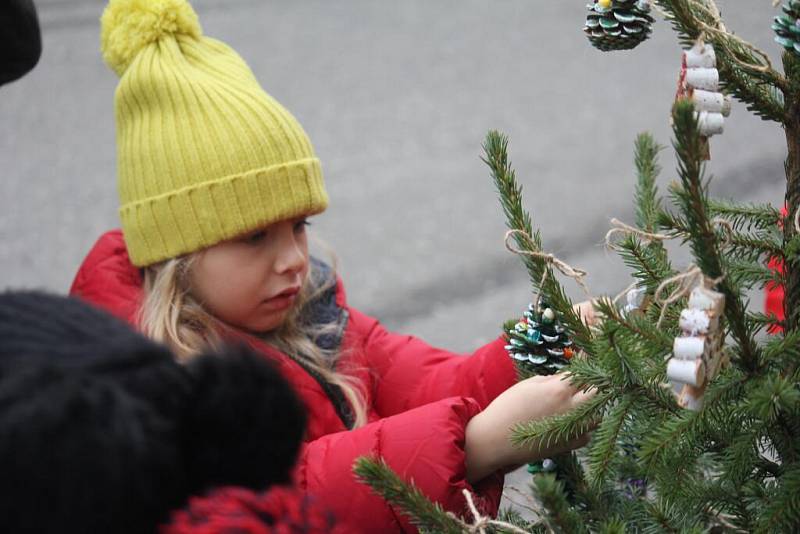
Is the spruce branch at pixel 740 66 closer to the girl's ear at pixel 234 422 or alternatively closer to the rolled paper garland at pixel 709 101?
the rolled paper garland at pixel 709 101

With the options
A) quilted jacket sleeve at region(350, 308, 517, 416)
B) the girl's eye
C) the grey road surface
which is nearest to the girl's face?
the girl's eye

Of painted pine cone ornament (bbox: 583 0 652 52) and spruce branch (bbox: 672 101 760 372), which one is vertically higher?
painted pine cone ornament (bbox: 583 0 652 52)

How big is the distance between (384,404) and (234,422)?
1.24m

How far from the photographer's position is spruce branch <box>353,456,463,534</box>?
105cm

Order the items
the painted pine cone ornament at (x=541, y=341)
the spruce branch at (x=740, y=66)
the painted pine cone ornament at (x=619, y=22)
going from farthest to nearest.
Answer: the painted pine cone ornament at (x=541, y=341) < the painted pine cone ornament at (x=619, y=22) < the spruce branch at (x=740, y=66)

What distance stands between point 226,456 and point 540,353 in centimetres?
66

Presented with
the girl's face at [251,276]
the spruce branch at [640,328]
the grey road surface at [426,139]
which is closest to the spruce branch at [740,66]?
the spruce branch at [640,328]

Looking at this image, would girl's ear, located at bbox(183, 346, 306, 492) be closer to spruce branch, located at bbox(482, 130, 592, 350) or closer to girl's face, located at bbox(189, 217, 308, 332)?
spruce branch, located at bbox(482, 130, 592, 350)

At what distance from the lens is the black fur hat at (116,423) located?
658 mm

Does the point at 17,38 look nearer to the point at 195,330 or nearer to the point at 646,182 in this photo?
the point at 195,330

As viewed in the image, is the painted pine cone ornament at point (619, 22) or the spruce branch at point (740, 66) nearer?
the spruce branch at point (740, 66)

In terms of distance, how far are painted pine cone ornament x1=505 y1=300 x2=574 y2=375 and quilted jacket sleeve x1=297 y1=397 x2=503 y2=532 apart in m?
0.16

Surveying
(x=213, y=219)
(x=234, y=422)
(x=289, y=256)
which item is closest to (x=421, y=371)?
(x=289, y=256)

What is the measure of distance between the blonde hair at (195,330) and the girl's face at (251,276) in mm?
22
